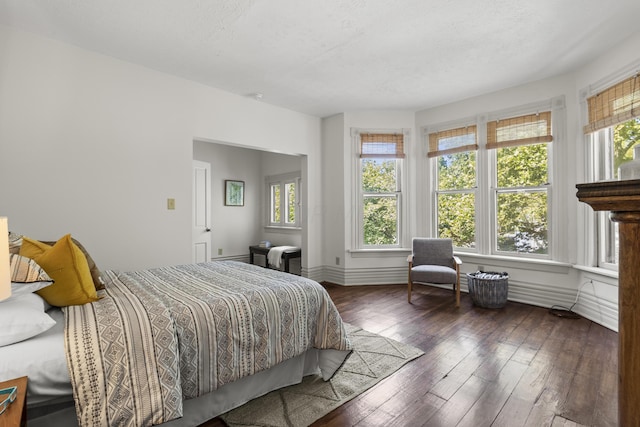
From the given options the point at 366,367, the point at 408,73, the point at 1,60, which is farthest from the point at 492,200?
the point at 1,60

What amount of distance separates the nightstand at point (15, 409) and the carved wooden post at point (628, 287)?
149 cm

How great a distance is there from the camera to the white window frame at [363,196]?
4.84 metres

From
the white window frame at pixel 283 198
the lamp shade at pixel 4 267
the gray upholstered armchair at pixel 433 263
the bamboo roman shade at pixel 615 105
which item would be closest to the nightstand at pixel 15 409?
the lamp shade at pixel 4 267

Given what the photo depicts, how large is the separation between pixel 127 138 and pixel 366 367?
3.07m

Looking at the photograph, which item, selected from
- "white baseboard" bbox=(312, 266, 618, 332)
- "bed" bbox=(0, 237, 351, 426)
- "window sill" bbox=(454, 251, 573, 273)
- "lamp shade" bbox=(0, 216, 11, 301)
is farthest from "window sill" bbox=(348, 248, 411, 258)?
"lamp shade" bbox=(0, 216, 11, 301)

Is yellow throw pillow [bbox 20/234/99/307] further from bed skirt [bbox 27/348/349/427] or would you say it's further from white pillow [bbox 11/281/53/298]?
bed skirt [bbox 27/348/349/427]

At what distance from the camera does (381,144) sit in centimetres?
486

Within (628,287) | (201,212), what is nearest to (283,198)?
(201,212)

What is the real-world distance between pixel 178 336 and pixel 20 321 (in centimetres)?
59

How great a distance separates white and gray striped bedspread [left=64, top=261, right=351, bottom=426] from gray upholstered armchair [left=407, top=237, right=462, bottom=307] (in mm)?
2055

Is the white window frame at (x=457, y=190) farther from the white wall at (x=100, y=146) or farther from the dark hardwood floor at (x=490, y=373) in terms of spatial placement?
the white wall at (x=100, y=146)

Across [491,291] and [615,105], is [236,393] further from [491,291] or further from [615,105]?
[615,105]

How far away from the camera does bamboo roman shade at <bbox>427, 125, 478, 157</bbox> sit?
434cm

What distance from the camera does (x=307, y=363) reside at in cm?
219
